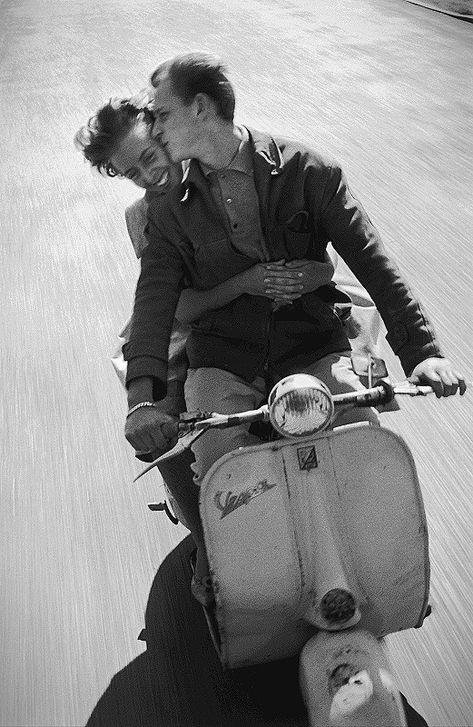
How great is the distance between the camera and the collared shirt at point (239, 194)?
2.47m

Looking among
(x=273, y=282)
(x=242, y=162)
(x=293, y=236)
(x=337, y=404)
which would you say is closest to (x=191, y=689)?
(x=337, y=404)

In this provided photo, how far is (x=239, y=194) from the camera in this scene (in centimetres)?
248

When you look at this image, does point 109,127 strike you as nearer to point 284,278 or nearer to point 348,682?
point 284,278

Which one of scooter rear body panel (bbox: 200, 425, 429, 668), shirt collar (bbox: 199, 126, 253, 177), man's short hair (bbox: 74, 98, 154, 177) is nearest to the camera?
scooter rear body panel (bbox: 200, 425, 429, 668)

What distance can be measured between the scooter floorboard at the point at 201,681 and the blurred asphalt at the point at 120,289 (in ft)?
0.29

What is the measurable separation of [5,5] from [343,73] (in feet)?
21.5

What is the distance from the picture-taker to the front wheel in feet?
6.11

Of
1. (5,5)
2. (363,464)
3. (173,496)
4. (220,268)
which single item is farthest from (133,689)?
(5,5)

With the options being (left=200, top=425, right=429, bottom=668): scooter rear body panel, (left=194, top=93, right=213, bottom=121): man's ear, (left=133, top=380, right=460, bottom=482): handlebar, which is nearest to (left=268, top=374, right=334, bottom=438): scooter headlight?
(left=133, top=380, right=460, bottom=482): handlebar

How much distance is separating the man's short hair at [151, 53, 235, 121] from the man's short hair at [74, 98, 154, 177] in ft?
0.62

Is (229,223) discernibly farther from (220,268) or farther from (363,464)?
(363,464)

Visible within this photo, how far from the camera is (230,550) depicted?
213 centimetres

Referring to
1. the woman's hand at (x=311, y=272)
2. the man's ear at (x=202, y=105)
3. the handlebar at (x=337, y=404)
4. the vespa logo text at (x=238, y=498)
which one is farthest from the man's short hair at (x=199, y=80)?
the vespa logo text at (x=238, y=498)

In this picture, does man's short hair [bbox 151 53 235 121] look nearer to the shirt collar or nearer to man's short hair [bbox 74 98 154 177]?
the shirt collar
